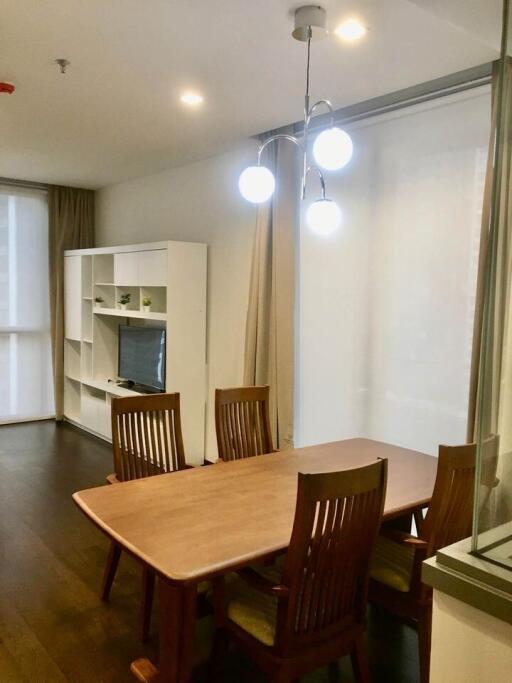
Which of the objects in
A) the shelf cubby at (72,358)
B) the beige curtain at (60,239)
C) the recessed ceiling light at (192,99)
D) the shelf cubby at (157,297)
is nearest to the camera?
the recessed ceiling light at (192,99)

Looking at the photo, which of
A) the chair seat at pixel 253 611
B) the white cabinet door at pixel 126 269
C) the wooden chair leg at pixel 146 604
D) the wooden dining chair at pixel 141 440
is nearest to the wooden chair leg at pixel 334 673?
the chair seat at pixel 253 611

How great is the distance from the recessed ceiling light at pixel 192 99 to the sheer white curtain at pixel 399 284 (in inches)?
40.3

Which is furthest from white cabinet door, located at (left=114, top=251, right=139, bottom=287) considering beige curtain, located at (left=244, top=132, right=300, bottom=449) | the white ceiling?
beige curtain, located at (left=244, top=132, right=300, bottom=449)

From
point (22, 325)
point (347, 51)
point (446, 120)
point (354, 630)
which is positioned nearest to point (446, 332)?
point (446, 120)

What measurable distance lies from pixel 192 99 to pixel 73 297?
11.4 feet

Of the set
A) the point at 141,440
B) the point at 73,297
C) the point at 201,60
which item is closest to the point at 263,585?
the point at 141,440

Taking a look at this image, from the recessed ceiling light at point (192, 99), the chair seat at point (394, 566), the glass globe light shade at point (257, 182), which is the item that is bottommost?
the chair seat at point (394, 566)

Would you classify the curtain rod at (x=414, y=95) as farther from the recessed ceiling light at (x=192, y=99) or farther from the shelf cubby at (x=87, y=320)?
the shelf cubby at (x=87, y=320)

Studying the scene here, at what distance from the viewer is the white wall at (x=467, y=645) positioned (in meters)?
1.17

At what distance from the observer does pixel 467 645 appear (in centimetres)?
123

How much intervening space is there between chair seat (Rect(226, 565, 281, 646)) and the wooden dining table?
20 centimetres

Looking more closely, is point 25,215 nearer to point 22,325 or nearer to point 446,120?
point 22,325

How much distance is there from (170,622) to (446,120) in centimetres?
284

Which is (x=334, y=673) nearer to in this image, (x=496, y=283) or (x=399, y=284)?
(x=496, y=283)
